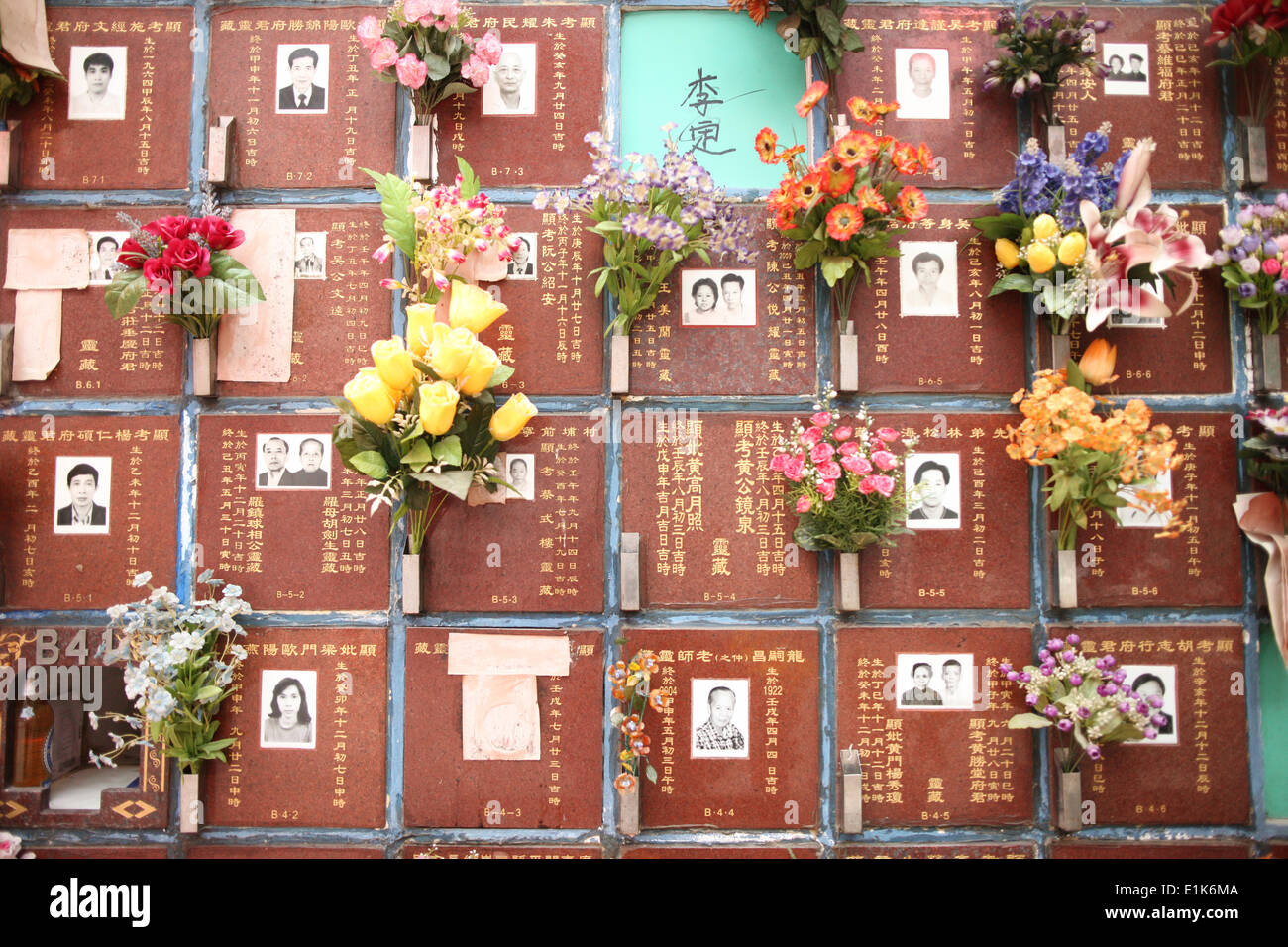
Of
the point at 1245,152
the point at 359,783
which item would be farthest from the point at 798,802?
the point at 1245,152

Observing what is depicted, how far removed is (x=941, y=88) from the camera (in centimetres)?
313

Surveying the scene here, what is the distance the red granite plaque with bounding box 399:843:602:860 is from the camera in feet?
9.69

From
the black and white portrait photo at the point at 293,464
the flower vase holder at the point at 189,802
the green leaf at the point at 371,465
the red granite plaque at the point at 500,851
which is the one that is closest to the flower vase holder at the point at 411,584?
the green leaf at the point at 371,465

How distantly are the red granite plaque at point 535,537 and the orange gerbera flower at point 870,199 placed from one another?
4.03ft

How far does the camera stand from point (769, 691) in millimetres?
3021

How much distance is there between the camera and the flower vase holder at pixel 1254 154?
3068mm

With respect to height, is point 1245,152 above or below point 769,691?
above

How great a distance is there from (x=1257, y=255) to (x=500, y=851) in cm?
348

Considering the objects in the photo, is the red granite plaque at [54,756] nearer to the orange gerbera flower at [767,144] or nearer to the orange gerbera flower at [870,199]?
the orange gerbera flower at [767,144]

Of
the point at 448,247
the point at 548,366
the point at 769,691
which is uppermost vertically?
the point at 448,247

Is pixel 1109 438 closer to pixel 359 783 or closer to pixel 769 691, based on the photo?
pixel 769 691

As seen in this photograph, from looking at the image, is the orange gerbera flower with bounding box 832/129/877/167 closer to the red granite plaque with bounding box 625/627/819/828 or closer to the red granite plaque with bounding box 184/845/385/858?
the red granite plaque with bounding box 625/627/819/828

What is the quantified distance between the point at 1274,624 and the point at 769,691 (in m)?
1.85

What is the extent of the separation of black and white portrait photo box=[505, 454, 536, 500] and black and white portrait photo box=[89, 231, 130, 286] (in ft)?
5.48
